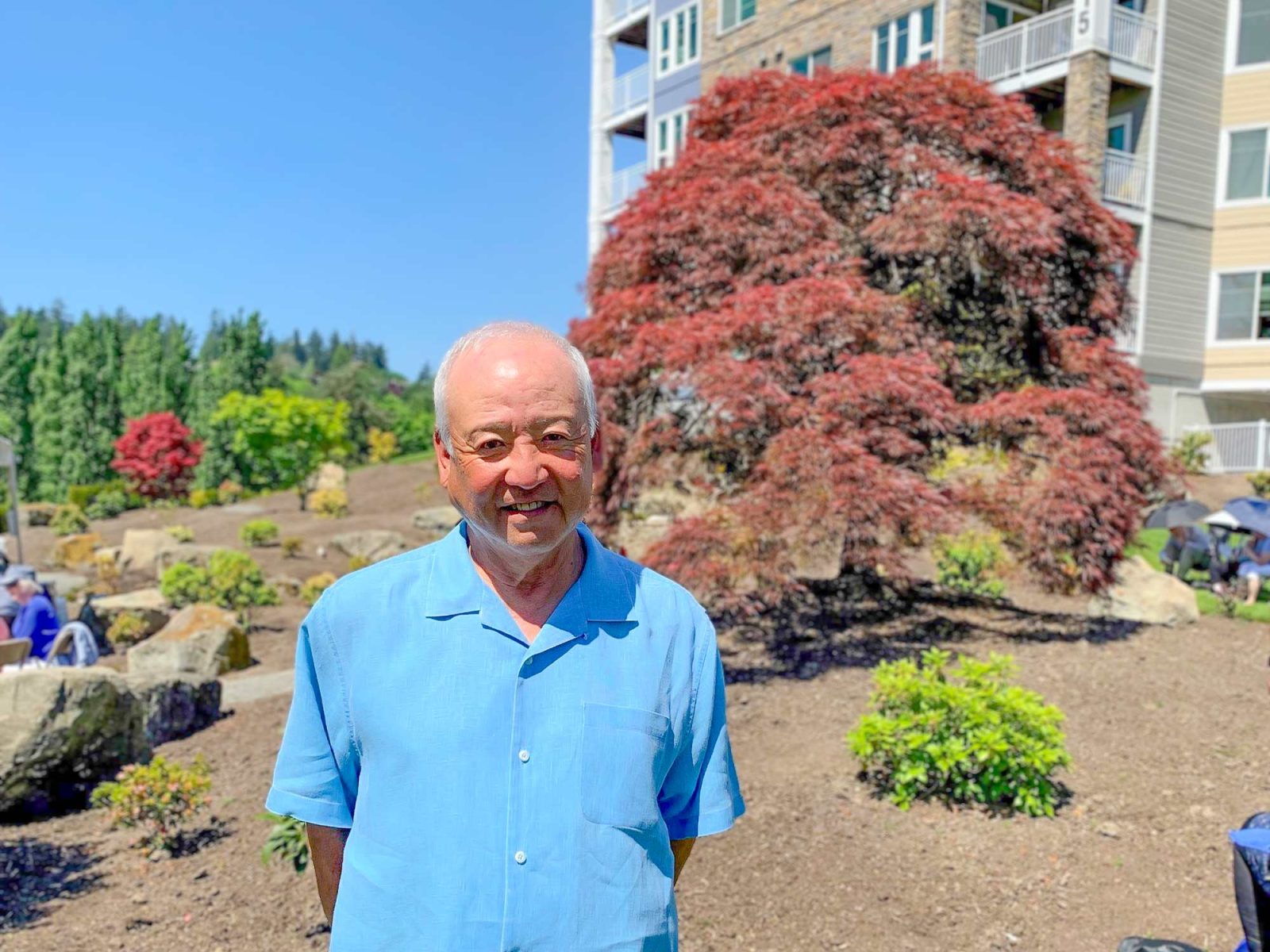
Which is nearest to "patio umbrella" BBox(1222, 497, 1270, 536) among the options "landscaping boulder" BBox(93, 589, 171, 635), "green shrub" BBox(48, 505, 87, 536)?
"landscaping boulder" BBox(93, 589, 171, 635)

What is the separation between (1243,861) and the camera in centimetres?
225

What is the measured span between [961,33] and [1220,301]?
6.88 m

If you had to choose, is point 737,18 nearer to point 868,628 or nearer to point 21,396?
point 868,628

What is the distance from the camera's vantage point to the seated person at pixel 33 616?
22.1 ft

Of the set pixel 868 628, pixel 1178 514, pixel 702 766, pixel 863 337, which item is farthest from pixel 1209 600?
pixel 702 766

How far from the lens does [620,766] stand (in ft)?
5.09

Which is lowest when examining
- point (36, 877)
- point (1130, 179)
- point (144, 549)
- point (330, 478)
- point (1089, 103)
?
point (144, 549)

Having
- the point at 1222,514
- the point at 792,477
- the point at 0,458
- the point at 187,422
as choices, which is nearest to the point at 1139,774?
the point at 792,477

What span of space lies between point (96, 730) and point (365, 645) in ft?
15.2

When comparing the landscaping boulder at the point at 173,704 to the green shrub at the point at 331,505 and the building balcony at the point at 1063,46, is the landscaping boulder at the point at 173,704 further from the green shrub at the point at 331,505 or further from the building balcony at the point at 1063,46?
the building balcony at the point at 1063,46

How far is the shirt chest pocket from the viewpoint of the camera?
5.03ft

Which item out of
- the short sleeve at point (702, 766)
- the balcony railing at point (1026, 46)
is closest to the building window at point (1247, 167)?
the balcony railing at point (1026, 46)

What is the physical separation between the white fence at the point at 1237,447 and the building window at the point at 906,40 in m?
8.21

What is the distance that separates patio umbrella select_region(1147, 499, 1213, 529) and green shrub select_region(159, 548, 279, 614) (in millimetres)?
10057
